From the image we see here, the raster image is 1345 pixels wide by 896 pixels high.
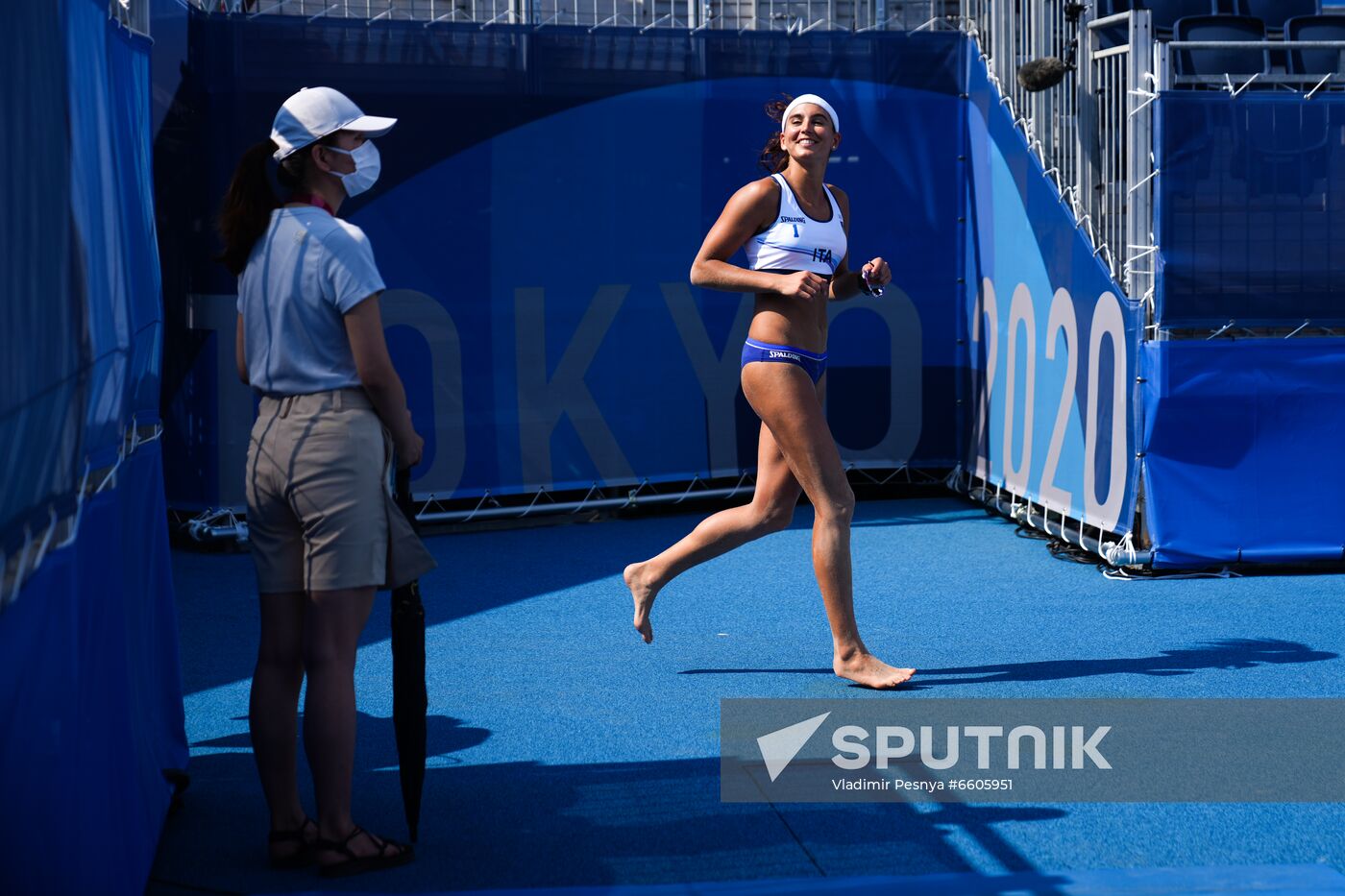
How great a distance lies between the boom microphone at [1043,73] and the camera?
8406 mm

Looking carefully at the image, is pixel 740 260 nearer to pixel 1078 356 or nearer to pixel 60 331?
pixel 1078 356

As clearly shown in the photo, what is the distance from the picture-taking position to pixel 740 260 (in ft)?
32.6

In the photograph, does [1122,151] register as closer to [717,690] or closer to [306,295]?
[717,690]

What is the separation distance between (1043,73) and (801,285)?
3.72 metres

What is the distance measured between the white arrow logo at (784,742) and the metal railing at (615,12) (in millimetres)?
5468

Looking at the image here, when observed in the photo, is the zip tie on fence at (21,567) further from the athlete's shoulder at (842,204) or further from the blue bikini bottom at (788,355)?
the athlete's shoulder at (842,204)

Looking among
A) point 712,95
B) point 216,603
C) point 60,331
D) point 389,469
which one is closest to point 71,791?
point 60,331

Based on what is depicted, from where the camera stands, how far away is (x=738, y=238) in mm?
5578

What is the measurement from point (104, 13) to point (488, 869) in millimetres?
2206

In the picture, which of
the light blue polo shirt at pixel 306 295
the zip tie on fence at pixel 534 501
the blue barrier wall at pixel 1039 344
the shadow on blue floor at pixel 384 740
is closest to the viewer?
the light blue polo shirt at pixel 306 295

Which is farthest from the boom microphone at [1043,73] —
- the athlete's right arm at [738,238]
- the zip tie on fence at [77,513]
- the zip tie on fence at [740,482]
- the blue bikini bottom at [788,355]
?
the zip tie on fence at [77,513]

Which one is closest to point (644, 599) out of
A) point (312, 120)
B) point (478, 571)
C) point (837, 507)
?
point (837, 507)

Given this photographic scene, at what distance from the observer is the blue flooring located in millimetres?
3820

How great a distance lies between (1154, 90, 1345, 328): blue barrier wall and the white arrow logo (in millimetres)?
3362
